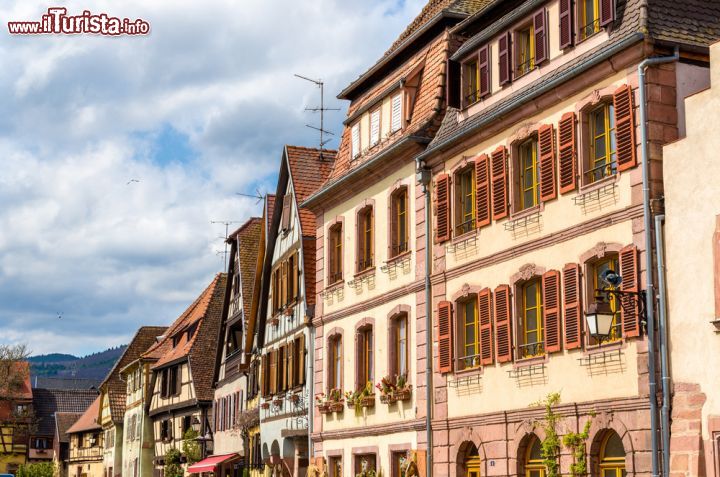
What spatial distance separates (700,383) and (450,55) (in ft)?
40.0

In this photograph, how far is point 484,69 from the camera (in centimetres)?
2659

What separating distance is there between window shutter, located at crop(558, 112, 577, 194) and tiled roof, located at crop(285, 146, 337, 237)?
16182mm

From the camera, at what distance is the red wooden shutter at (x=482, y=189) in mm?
25797

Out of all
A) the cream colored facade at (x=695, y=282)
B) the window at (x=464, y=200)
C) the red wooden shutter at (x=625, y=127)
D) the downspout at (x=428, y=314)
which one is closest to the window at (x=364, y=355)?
the downspout at (x=428, y=314)

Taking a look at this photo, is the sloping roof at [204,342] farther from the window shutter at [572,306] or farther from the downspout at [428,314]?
the window shutter at [572,306]

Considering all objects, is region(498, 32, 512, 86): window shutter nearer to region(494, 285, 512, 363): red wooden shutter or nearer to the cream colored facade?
region(494, 285, 512, 363): red wooden shutter

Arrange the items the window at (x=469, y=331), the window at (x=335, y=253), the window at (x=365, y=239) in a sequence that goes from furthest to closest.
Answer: the window at (x=335, y=253) < the window at (x=365, y=239) < the window at (x=469, y=331)

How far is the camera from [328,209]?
3488 cm

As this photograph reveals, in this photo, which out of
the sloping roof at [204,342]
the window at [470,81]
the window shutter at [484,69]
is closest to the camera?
the window shutter at [484,69]

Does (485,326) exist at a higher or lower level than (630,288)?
lower

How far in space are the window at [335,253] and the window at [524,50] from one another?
9.90 m

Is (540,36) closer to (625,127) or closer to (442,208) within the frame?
(625,127)

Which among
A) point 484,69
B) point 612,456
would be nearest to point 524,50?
point 484,69

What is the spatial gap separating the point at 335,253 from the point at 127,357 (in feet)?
150
